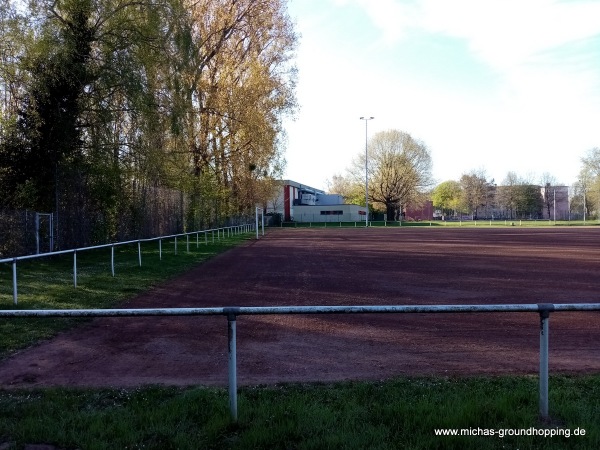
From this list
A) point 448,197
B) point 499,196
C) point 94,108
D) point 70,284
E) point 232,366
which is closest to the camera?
point 232,366

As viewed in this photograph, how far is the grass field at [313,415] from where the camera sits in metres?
3.75

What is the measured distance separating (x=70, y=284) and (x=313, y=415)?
387 inches

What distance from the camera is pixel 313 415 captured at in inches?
163

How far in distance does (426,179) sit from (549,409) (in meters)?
73.3

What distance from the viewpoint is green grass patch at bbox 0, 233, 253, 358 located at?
308 inches

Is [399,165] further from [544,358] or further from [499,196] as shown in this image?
[544,358]

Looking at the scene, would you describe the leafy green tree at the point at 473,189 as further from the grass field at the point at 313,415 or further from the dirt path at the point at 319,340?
the grass field at the point at 313,415

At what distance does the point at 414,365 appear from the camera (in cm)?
592

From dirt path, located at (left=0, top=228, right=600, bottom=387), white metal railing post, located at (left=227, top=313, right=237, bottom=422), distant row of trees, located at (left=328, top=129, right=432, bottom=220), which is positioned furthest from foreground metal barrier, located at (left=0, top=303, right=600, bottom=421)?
Result: distant row of trees, located at (left=328, top=129, right=432, bottom=220)

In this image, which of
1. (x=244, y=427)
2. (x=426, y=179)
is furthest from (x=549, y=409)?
(x=426, y=179)

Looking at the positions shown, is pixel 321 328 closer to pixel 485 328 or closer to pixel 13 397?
pixel 485 328

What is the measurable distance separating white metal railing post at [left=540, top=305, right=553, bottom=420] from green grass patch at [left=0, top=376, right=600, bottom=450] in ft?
0.32

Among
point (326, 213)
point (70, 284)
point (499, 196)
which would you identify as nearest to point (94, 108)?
point (70, 284)

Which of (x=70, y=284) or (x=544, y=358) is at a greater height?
(x=544, y=358)
